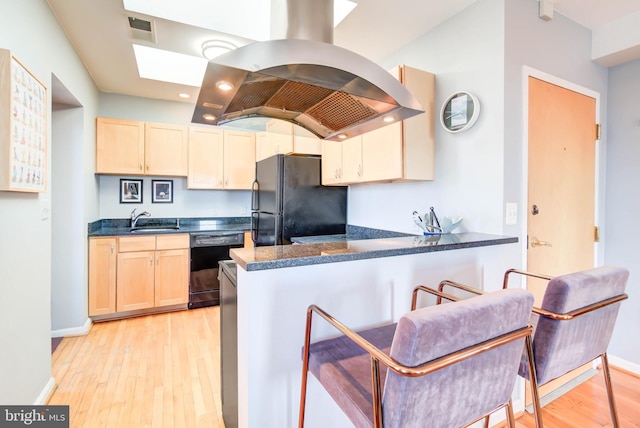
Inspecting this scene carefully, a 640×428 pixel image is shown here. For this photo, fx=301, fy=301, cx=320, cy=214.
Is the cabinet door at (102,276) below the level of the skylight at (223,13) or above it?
below

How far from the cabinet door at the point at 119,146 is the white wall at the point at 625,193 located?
14.9 feet

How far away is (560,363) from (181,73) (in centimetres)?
376

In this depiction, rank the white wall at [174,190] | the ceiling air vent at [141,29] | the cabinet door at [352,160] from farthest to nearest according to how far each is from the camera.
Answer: the white wall at [174,190], the cabinet door at [352,160], the ceiling air vent at [141,29]

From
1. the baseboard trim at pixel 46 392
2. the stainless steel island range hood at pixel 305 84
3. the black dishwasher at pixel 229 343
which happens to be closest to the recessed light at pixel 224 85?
the stainless steel island range hood at pixel 305 84

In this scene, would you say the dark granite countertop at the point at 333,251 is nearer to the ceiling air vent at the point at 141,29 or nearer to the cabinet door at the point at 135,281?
the ceiling air vent at the point at 141,29

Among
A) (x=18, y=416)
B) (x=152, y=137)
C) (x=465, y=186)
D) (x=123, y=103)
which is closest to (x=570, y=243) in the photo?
(x=465, y=186)

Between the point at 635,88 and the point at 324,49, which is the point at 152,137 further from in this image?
the point at 635,88

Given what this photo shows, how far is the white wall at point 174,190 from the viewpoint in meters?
3.63

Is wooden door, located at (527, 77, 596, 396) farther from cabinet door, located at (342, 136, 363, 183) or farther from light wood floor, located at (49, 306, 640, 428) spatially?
cabinet door, located at (342, 136, 363, 183)

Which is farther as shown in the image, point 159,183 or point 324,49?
point 159,183

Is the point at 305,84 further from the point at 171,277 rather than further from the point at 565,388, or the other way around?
the point at 171,277

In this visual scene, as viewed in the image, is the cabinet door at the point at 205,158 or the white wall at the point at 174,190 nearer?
the white wall at the point at 174,190

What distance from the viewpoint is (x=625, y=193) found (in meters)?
2.28

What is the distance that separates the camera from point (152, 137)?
3.57 metres
